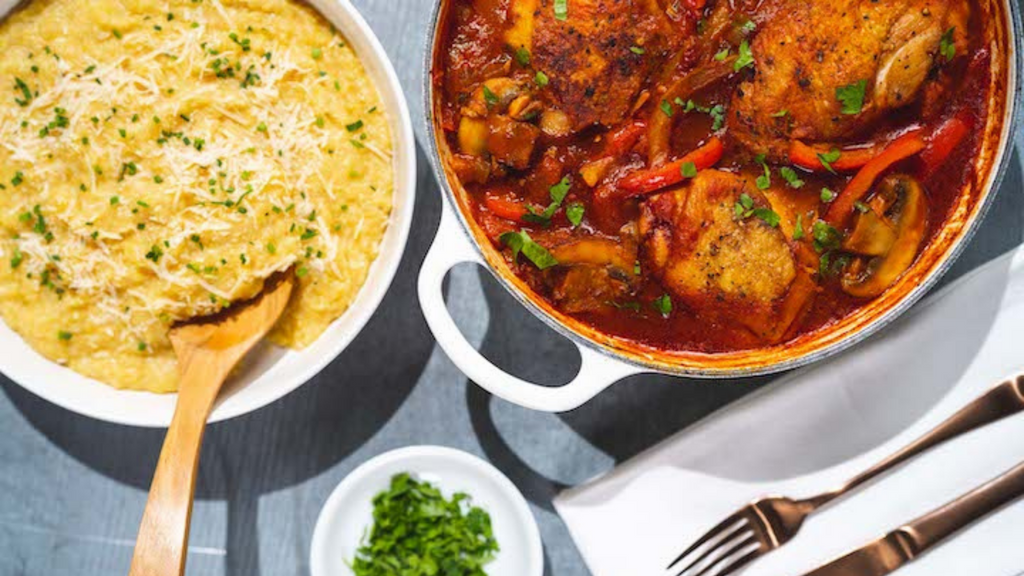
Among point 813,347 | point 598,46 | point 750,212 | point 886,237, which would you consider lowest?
point 813,347

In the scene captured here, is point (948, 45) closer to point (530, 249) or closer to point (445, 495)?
point (530, 249)

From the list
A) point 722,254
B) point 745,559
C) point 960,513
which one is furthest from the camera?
point 745,559

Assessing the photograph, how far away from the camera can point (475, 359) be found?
3188 millimetres

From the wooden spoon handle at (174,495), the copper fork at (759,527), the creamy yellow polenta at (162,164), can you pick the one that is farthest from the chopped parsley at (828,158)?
the wooden spoon handle at (174,495)

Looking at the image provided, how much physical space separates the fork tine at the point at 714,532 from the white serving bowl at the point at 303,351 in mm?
1475

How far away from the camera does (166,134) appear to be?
341 centimetres

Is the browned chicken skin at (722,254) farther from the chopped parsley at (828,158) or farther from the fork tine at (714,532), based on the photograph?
the fork tine at (714,532)

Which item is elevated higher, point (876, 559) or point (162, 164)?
point (162, 164)

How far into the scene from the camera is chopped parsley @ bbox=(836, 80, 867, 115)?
3.05 metres

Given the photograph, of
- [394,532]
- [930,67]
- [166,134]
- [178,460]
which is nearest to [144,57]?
[166,134]

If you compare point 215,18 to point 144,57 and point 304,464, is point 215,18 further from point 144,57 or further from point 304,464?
point 304,464

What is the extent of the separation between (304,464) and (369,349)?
1.78ft

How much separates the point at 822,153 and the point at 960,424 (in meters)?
1.20

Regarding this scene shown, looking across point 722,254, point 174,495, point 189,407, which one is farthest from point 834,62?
point 174,495
